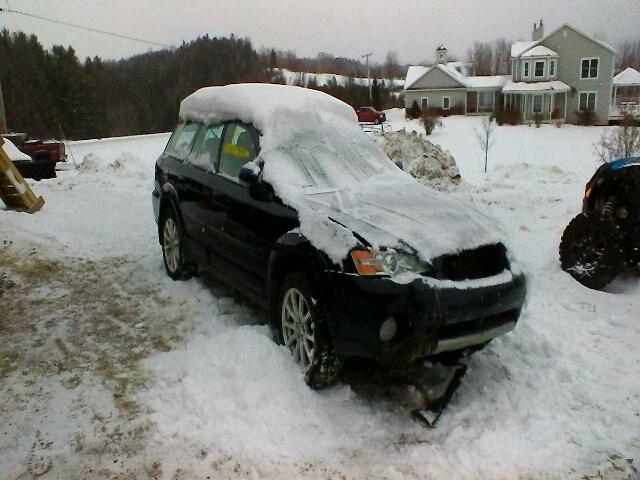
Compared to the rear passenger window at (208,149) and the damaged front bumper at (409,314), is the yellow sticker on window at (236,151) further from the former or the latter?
the damaged front bumper at (409,314)

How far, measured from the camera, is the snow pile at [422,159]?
489 inches

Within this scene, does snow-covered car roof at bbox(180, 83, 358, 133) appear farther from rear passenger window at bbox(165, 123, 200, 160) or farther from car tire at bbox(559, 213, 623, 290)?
car tire at bbox(559, 213, 623, 290)

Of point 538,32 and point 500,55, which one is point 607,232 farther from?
point 500,55

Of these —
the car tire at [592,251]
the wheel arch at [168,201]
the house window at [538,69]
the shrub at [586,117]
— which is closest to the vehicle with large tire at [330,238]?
the wheel arch at [168,201]

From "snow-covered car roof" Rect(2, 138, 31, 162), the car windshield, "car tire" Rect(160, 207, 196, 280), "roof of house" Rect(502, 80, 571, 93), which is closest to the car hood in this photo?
the car windshield

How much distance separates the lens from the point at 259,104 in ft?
15.8

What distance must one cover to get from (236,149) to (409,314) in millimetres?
2336

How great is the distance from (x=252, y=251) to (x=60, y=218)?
18.5 feet

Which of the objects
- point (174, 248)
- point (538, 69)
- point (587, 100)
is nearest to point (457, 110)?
point (538, 69)

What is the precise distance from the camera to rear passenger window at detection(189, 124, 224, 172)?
5.12 metres

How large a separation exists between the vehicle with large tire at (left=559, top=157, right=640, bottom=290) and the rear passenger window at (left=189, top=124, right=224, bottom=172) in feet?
12.3

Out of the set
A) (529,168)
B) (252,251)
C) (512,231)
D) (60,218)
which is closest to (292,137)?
(252,251)

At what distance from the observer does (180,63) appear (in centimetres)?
7400

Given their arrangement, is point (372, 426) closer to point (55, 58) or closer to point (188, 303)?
point (188, 303)
